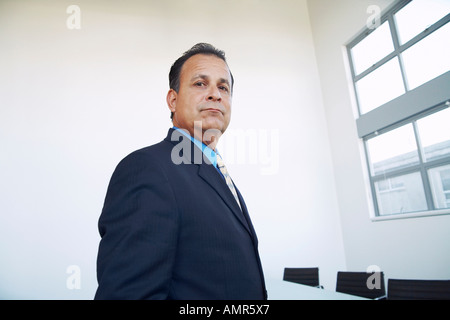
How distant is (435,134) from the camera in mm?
3789

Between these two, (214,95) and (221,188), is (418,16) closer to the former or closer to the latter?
(214,95)

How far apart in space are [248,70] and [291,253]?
3293 mm

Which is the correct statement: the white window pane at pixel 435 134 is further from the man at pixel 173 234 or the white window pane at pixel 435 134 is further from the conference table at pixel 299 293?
the man at pixel 173 234

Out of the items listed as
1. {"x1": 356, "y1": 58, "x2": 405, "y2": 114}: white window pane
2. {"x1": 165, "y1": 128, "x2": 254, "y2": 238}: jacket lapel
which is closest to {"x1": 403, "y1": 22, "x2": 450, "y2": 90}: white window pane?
{"x1": 356, "y1": 58, "x2": 405, "y2": 114}: white window pane

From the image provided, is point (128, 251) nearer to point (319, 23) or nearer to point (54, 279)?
point (54, 279)

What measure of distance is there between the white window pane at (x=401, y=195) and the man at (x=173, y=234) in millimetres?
4085

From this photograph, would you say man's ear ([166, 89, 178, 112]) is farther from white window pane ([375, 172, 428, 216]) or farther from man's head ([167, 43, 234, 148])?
white window pane ([375, 172, 428, 216])

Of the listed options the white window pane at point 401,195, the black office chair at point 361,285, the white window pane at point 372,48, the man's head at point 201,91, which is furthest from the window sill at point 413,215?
the man's head at point 201,91

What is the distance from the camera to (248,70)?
5379 mm

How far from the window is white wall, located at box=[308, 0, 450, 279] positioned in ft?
0.53

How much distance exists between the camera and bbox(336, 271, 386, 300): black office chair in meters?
2.62

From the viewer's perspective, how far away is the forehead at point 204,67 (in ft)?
3.49
